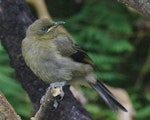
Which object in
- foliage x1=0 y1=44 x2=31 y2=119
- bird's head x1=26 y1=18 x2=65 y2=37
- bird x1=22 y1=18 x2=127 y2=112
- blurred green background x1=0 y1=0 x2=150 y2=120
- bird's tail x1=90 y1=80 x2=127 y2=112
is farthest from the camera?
blurred green background x1=0 y1=0 x2=150 y2=120

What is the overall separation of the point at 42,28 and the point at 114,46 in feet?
7.40

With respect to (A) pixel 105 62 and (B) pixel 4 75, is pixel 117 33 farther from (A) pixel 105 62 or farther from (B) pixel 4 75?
(B) pixel 4 75

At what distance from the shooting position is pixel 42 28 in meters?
3.05

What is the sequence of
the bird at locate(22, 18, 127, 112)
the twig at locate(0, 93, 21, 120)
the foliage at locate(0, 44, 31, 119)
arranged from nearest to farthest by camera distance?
1. the twig at locate(0, 93, 21, 120)
2. the bird at locate(22, 18, 127, 112)
3. the foliage at locate(0, 44, 31, 119)

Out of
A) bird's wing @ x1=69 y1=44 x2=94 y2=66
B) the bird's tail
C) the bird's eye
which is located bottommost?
the bird's tail

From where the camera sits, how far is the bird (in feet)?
9.52

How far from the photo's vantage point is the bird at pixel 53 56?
9.52 feet

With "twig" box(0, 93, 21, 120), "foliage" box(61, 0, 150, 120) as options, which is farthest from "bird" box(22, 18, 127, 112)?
"foliage" box(61, 0, 150, 120)

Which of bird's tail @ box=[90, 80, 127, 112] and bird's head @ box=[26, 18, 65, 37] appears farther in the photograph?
bird's tail @ box=[90, 80, 127, 112]

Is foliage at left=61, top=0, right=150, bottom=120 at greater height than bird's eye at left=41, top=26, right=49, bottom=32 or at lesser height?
lesser

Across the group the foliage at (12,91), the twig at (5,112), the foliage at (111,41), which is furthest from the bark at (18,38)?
the foliage at (111,41)

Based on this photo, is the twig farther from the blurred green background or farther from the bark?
the blurred green background

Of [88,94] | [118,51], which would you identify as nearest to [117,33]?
[118,51]

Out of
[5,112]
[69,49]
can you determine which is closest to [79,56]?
[69,49]
